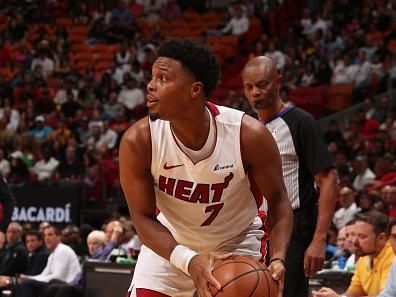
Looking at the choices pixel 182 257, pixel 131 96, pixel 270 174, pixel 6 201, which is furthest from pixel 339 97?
pixel 182 257

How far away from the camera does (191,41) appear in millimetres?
3793

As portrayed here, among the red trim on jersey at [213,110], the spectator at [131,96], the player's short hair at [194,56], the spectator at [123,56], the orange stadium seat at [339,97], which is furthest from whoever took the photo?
the spectator at [123,56]

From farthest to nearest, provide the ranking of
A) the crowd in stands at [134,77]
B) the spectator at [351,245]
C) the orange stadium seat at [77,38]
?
the orange stadium seat at [77,38], the crowd in stands at [134,77], the spectator at [351,245]

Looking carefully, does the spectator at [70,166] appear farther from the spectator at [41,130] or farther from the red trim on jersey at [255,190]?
the red trim on jersey at [255,190]

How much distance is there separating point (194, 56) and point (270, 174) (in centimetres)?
59

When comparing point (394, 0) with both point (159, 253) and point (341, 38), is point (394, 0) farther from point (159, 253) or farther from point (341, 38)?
point (159, 253)

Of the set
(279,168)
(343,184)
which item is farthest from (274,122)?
(343,184)

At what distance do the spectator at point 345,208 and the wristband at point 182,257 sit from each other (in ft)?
24.4

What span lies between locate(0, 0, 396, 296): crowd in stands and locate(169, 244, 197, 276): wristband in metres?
6.95

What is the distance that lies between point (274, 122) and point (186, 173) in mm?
1408

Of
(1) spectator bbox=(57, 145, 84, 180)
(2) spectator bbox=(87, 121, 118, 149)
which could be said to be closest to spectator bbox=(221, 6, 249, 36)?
(2) spectator bbox=(87, 121, 118, 149)

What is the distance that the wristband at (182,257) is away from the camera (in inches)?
143

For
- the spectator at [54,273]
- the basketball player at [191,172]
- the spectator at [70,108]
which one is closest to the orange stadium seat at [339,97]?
the spectator at [70,108]

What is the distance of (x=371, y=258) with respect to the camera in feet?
21.6
